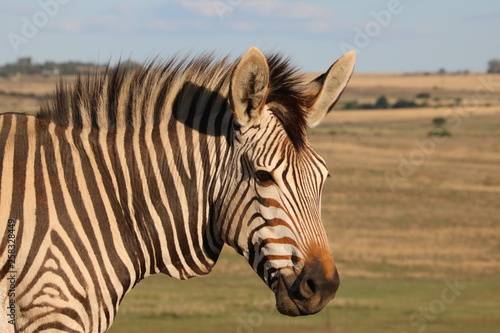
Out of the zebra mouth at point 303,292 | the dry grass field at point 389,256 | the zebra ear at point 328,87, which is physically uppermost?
the zebra ear at point 328,87

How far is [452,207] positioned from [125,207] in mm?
43291

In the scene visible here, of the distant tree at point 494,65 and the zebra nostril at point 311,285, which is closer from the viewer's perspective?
the zebra nostril at point 311,285

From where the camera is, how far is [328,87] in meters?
4.47

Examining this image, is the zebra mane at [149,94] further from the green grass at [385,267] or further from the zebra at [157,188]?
the green grass at [385,267]

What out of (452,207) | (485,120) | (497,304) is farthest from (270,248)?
(485,120)

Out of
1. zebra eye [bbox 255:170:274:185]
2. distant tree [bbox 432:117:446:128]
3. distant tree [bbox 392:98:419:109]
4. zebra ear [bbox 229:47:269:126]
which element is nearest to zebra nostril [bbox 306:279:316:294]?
zebra eye [bbox 255:170:274:185]

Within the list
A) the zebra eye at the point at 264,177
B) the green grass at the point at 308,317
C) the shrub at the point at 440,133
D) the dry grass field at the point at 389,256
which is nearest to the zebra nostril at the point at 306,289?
the zebra eye at the point at 264,177

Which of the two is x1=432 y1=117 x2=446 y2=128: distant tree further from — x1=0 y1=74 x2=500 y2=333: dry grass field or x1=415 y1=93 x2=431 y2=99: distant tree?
x1=415 y1=93 x2=431 y2=99: distant tree

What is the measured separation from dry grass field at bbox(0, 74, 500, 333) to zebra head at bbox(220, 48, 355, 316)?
136cm

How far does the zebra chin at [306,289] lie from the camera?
390 cm

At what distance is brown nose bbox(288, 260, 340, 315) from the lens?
3898 millimetres

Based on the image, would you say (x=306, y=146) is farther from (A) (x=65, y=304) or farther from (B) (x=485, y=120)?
(B) (x=485, y=120)

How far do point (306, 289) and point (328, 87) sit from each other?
1184mm

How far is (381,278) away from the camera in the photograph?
1196 inches
